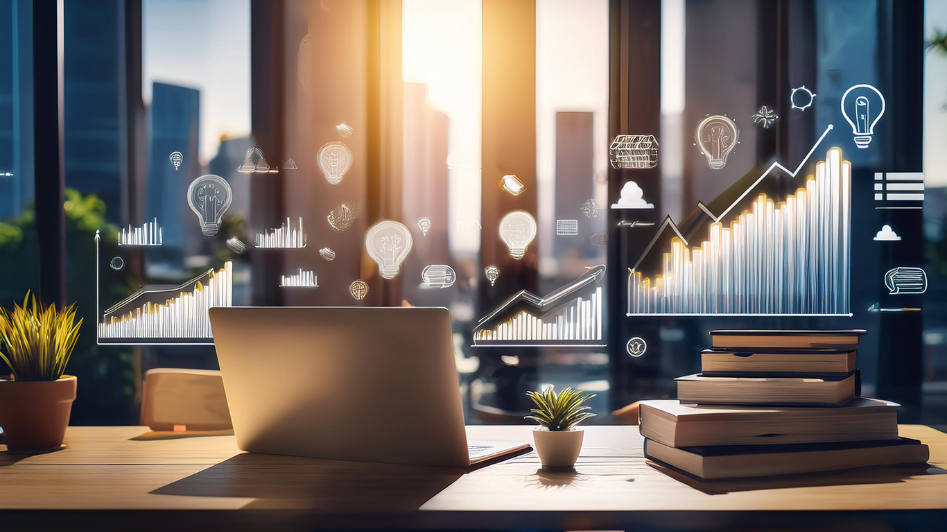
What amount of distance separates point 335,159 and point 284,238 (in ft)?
1.30

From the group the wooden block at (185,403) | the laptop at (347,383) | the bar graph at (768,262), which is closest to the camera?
the laptop at (347,383)

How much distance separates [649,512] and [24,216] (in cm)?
272

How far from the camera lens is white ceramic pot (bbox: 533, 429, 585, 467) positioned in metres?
0.98

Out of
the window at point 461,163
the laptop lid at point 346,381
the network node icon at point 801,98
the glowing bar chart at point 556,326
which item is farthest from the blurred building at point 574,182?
the laptop lid at point 346,381

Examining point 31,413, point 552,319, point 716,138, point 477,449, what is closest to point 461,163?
point 552,319

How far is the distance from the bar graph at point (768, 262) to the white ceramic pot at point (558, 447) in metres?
1.60

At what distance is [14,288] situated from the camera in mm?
2449

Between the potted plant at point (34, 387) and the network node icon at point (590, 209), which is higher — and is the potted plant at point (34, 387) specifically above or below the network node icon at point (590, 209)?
below

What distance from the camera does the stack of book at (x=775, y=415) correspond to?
91 cm

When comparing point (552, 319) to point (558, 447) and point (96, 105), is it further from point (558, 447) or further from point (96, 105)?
point (96, 105)

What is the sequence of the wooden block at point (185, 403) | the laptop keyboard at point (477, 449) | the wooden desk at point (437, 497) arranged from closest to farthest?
1. the wooden desk at point (437, 497)
2. the laptop keyboard at point (477, 449)
3. the wooden block at point (185, 403)

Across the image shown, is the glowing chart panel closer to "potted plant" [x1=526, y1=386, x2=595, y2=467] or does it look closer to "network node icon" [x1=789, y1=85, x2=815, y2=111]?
"potted plant" [x1=526, y1=386, x2=595, y2=467]

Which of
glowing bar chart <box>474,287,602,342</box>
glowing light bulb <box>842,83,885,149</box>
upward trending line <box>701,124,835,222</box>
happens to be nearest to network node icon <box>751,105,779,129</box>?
upward trending line <box>701,124,835,222</box>

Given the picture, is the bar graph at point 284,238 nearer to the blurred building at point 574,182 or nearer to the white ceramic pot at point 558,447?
the blurred building at point 574,182
